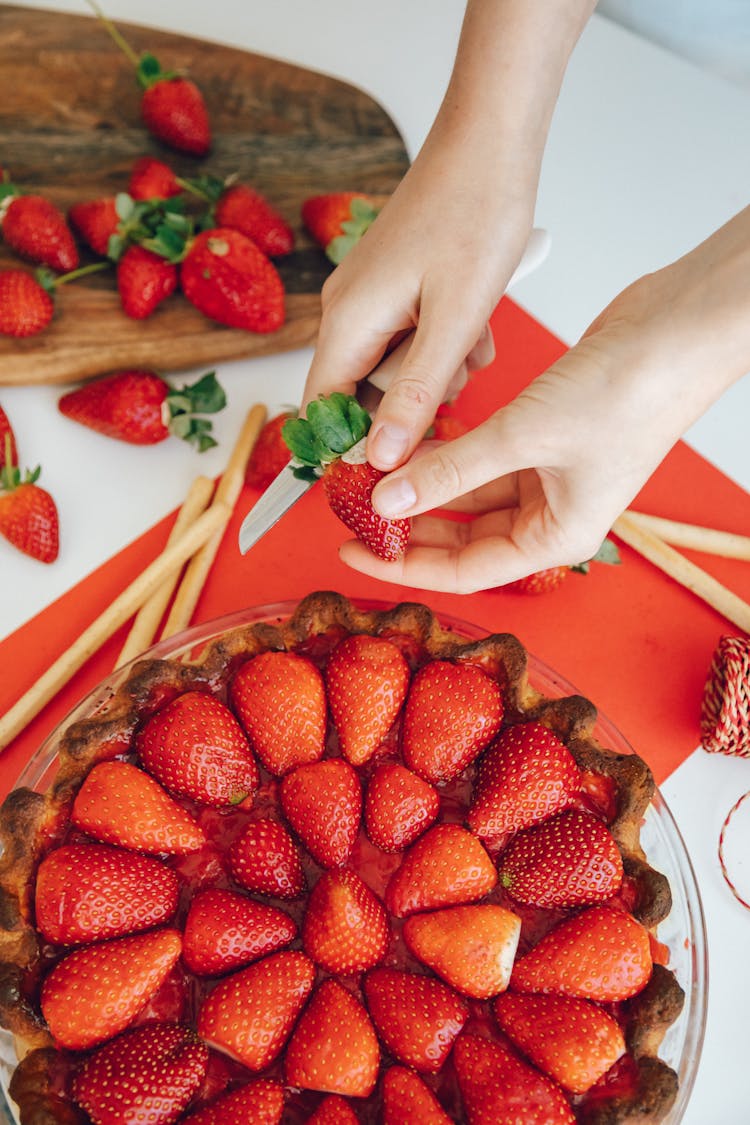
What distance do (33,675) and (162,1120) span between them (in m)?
0.93

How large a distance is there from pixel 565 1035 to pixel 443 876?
0.28m

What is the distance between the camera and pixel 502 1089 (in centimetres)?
140

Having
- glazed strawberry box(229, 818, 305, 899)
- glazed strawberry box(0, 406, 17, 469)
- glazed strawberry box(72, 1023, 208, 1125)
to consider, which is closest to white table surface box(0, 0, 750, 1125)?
glazed strawberry box(0, 406, 17, 469)

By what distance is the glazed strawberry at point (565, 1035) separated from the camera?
4.67 ft

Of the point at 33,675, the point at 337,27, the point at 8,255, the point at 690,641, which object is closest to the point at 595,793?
the point at 690,641

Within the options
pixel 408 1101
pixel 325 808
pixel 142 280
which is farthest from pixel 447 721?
pixel 142 280

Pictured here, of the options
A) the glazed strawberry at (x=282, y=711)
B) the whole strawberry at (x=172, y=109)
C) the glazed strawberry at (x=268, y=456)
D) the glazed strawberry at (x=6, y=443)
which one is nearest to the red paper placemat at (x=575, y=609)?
the glazed strawberry at (x=268, y=456)

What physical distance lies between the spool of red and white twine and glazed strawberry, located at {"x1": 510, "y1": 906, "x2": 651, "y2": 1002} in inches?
17.6

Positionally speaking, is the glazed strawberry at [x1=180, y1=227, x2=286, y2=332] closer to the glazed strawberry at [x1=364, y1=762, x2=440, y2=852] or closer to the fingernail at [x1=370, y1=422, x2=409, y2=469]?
the fingernail at [x1=370, y1=422, x2=409, y2=469]

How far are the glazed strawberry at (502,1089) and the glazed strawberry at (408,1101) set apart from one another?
0.05m

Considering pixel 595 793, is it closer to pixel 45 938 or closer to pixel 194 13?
pixel 45 938

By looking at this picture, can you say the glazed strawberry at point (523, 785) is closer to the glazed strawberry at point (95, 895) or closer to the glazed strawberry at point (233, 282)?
the glazed strawberry at point (95, 895)

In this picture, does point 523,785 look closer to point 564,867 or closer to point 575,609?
point 564,867

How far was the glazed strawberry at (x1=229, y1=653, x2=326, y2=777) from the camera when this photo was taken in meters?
1.65
